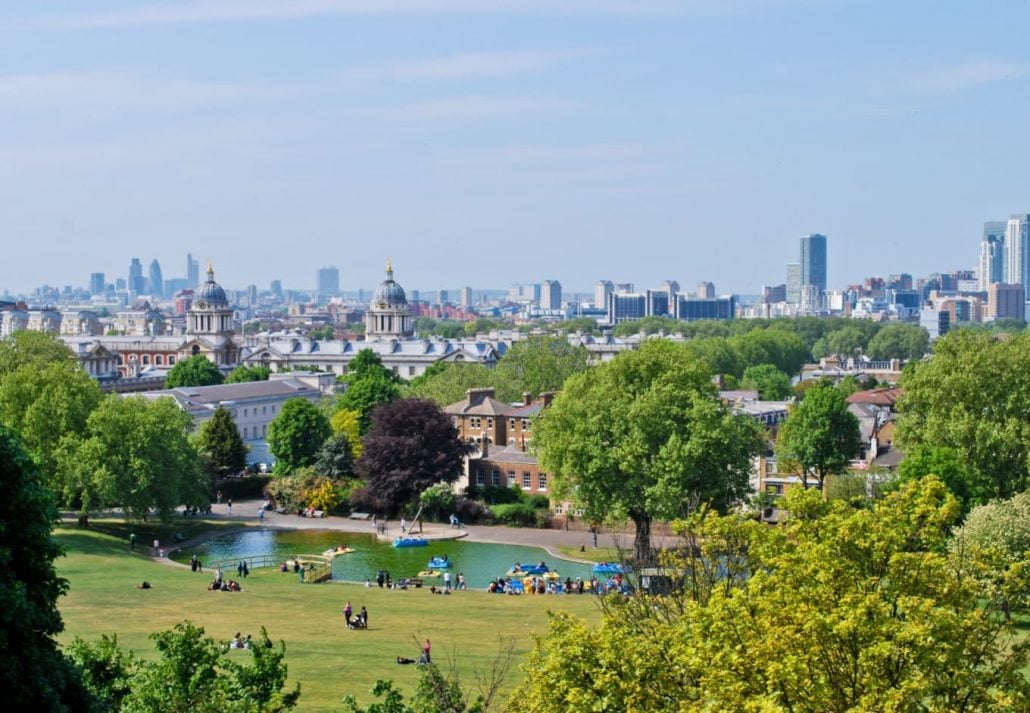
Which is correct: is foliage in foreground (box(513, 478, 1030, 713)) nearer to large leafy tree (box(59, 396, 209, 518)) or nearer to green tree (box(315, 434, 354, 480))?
large leafy tree (box(59, 396, 209, 518))

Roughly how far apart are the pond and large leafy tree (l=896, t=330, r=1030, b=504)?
13.5m

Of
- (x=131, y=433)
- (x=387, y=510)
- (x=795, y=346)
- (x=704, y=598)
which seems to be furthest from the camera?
(x=795, y=346)

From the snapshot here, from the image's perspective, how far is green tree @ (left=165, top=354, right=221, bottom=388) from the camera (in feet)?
342

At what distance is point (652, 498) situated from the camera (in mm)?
45438

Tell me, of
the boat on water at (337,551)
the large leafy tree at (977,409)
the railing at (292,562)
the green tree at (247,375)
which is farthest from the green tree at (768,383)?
the railing at (292,562)

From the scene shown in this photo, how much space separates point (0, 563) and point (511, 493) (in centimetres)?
4257

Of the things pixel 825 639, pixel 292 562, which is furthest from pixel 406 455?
pixel 825 639

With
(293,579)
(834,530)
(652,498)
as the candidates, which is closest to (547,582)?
(652,498)

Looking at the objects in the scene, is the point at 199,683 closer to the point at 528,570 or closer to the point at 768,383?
the point at 528,570

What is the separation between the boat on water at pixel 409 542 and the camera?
51.8 meters

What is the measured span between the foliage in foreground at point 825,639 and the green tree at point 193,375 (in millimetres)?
87535

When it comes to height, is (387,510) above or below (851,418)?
below

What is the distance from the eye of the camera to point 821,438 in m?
58.0

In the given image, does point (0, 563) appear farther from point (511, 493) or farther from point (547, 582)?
point (511, 493)
